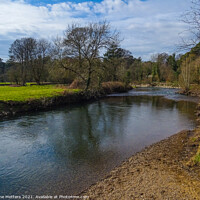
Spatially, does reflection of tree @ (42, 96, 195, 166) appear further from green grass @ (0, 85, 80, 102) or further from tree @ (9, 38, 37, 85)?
tree @ (9, 38, 37, 85)

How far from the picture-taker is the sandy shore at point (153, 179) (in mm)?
4250

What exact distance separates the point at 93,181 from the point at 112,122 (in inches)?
312

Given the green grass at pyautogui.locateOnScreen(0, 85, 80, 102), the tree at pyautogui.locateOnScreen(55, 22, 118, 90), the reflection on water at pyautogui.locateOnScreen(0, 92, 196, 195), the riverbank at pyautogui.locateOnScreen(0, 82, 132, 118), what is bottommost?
the reflection on water at pyautogui.locateOnScreen(0, 92, 196, 195)

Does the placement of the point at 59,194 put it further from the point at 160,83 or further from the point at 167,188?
the point at 160,83

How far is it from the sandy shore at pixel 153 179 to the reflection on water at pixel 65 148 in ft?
2.01

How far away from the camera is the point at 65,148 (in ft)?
27.7

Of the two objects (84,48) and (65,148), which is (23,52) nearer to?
(84,48)

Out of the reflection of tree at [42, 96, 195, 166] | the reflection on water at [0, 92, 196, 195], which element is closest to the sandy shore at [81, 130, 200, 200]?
the reflection on water at [0, 92, 196, 195]

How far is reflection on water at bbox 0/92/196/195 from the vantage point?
5.64 meters

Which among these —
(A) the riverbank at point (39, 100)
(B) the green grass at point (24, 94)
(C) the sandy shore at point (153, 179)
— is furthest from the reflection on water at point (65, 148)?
(B) the green grass at point (24, 94)

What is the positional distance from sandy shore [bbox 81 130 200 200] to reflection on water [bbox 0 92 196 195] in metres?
0.61

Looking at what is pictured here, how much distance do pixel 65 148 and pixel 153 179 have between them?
4.71 metres

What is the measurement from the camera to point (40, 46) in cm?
4331

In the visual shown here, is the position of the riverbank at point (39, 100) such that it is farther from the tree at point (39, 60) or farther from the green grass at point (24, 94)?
the tree at point (39, 60)
